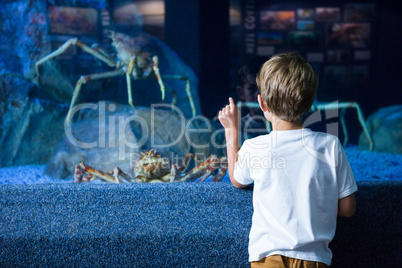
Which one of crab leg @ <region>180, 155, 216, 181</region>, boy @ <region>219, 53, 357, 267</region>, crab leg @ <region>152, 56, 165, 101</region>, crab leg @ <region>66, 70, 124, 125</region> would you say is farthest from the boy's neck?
crab leg @ <region>66, 70, 124, 125</region>

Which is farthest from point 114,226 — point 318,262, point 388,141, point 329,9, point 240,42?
point 388,141

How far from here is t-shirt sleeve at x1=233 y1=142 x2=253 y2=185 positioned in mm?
915

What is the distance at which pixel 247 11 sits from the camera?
8.64ft

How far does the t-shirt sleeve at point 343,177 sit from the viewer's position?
2.77 feet

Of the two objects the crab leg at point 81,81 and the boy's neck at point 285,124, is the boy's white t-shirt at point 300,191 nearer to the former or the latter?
the boy's neck at point 285,124

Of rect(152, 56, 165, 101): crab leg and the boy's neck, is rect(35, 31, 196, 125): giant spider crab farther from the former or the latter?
the boy's neck

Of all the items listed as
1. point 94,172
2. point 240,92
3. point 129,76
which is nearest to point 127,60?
point 129,76

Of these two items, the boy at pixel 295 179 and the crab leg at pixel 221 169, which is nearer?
the boy at pixel 295 179

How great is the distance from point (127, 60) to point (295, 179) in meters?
2.57

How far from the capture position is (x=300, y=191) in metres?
0.84

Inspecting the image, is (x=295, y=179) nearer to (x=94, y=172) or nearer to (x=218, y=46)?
(x=94, y=172)

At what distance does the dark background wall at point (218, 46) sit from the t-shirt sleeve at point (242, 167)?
185 cm

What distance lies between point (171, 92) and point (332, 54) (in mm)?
1446

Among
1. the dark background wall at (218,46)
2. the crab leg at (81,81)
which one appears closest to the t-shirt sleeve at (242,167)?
the dark background wall at (218,46)
